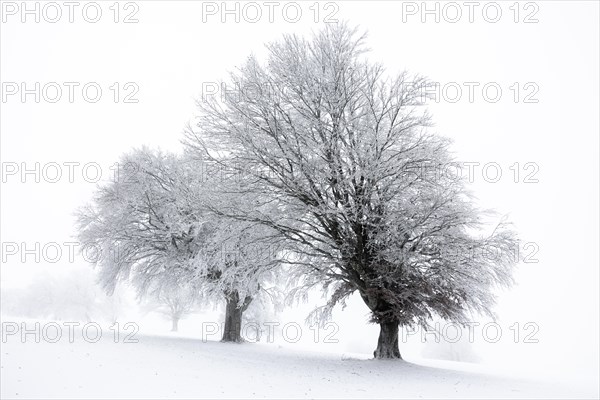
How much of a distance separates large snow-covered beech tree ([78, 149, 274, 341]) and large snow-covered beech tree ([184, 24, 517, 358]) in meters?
3.84

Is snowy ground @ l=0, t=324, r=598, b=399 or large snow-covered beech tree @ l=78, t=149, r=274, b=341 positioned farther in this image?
large snow-covered beech tree @ l=78, t=149, r=274, b=341

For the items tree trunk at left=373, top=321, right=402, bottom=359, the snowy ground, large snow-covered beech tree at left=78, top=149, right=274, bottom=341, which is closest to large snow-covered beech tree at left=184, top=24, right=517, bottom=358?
tree trunk at left=373, top=321, right=402, bottom=359

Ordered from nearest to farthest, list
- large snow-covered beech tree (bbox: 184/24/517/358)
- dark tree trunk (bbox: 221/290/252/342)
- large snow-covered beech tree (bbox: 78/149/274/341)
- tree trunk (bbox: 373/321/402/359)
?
1. large snow-covered beech tree (bbox: 184/24/517/358)
2. tree trunk (bbox: 373/321/402/359)
3. large snow-covered beech tree (bbox: 78/149/274/341)
4. dark tree trunk (bbox: 221/290/252/342)

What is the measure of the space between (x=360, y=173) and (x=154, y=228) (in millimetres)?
11313

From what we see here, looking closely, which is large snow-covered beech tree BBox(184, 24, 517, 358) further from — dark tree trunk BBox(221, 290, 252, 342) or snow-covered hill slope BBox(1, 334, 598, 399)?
dark tree trunk BBox(221, 290, 252, 342)

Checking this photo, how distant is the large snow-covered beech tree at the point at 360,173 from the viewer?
1468cm

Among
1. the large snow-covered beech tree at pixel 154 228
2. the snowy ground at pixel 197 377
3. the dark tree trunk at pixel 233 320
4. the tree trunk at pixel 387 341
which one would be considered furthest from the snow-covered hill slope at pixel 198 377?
the dark tree trunk at pixel 233 320

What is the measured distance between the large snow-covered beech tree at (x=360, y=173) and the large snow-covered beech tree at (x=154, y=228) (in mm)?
3835

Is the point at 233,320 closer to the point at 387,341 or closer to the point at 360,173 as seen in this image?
the point at 387,341

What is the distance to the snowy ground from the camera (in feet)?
28.7

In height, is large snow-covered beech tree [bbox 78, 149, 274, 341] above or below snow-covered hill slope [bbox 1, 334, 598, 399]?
above

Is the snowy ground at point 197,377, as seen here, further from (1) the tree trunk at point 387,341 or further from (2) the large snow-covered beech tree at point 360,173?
(2) the large snow-covered beech tree at point 360,173

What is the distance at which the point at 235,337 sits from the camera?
2214 cm

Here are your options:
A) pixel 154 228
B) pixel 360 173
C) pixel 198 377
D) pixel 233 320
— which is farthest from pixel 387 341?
pixel 154 228
